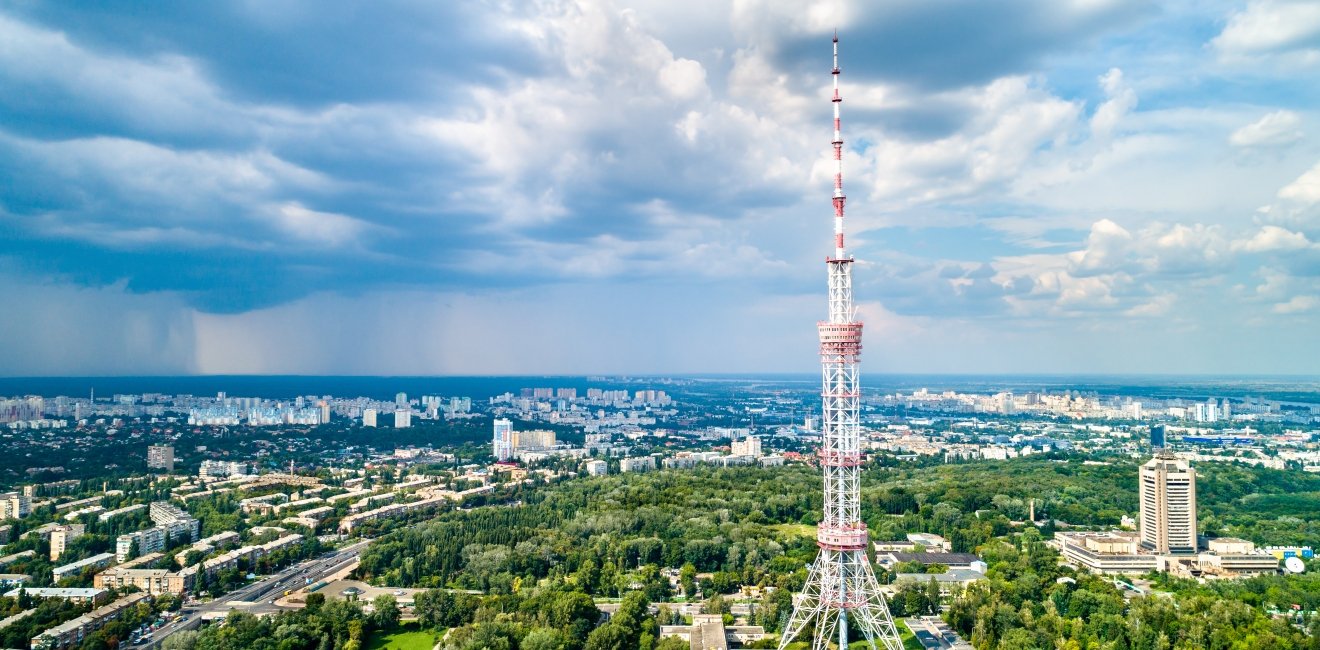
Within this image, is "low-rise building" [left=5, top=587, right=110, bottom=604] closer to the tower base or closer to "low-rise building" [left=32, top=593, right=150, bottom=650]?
"low-rise building" [left=32, top=593, right=150, bottom=650]

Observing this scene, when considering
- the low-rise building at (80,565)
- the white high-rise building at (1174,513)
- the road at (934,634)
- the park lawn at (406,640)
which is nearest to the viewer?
the road at (934,634)

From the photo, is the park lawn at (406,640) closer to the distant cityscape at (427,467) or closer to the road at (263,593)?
the distant cityscape at (427,467)

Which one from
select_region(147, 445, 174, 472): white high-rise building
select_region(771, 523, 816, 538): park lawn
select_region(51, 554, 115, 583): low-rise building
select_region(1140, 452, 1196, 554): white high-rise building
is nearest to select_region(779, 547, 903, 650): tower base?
select_region(771, 523, 816, 538): park lawn

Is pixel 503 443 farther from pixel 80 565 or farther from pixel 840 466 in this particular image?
pixel 840 466

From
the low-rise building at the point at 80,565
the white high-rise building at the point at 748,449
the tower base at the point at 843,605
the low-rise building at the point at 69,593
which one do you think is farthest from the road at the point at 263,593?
the white high-rise building at the point at 748,449

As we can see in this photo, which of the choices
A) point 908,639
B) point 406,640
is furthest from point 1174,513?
point 406,640
